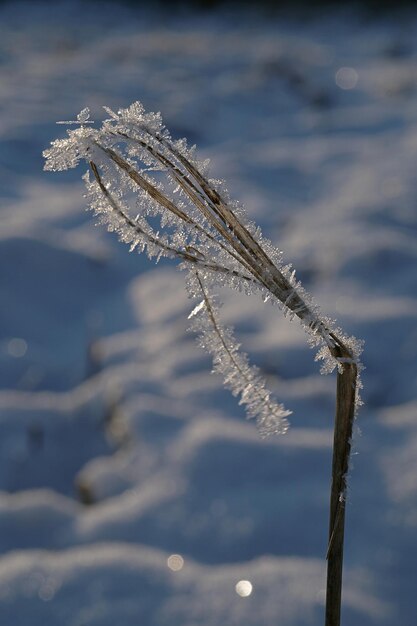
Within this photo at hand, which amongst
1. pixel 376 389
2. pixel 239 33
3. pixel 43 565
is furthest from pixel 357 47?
pixel 43 565

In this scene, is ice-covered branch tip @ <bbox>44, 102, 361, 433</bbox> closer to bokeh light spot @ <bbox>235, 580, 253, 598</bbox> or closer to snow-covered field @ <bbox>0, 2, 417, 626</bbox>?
snow-covered field @ <bbox>0, 2, 417, 626</bbox>

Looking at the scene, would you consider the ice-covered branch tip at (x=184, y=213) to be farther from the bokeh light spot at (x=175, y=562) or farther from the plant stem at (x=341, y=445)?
the bokeh light spot at (x=175, y=562)

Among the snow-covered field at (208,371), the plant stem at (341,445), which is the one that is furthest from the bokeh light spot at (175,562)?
the plant stem at (341,445)

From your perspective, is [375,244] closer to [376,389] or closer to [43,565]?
[376,389]

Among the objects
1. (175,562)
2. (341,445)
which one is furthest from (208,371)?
(341,445)

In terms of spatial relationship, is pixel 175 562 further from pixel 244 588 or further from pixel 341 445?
pixel 341 445

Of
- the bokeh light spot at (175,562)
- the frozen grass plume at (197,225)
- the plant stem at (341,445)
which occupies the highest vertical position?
the frozen grass plume at (197,225)

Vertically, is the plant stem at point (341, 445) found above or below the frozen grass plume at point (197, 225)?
below
